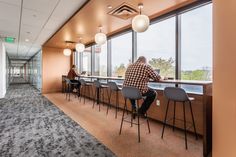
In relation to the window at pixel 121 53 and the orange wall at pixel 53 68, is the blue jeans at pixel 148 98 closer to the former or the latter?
the window at pixel 121 53

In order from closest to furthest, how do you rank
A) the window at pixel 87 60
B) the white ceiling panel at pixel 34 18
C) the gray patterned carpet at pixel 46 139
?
A: the gray patterned carpet at pixel 46 139, the white ceiling panel at pixel 34 18, the window at pixel 87 60

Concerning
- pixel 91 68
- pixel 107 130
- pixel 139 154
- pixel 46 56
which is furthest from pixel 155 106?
pixel 46 56

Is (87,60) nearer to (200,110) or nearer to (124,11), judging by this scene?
(124,11)

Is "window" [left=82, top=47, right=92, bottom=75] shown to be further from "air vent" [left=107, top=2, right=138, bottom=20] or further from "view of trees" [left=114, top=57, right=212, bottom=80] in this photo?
"view of trees" [left=114, top=57, right=212, bottom=80]

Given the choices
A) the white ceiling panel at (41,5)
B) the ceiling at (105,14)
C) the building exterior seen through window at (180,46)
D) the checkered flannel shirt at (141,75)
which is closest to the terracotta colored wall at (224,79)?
the checkered flannel shirt at (141,75)

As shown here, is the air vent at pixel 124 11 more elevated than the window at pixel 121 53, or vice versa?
the air vent at pixel 124 11

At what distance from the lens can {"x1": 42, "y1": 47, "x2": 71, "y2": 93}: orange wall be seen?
8.07m

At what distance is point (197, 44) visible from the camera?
3145 millimetres

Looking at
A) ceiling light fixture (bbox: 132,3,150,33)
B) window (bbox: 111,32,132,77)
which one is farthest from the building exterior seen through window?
ceiling light fixture (bbox: 132,3,150,33)

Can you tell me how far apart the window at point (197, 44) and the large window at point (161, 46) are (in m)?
0.27

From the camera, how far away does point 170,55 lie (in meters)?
3.65

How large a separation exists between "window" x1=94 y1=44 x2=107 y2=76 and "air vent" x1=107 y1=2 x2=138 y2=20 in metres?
2.40

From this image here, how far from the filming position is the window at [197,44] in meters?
2.97

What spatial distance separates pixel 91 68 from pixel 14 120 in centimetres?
415
